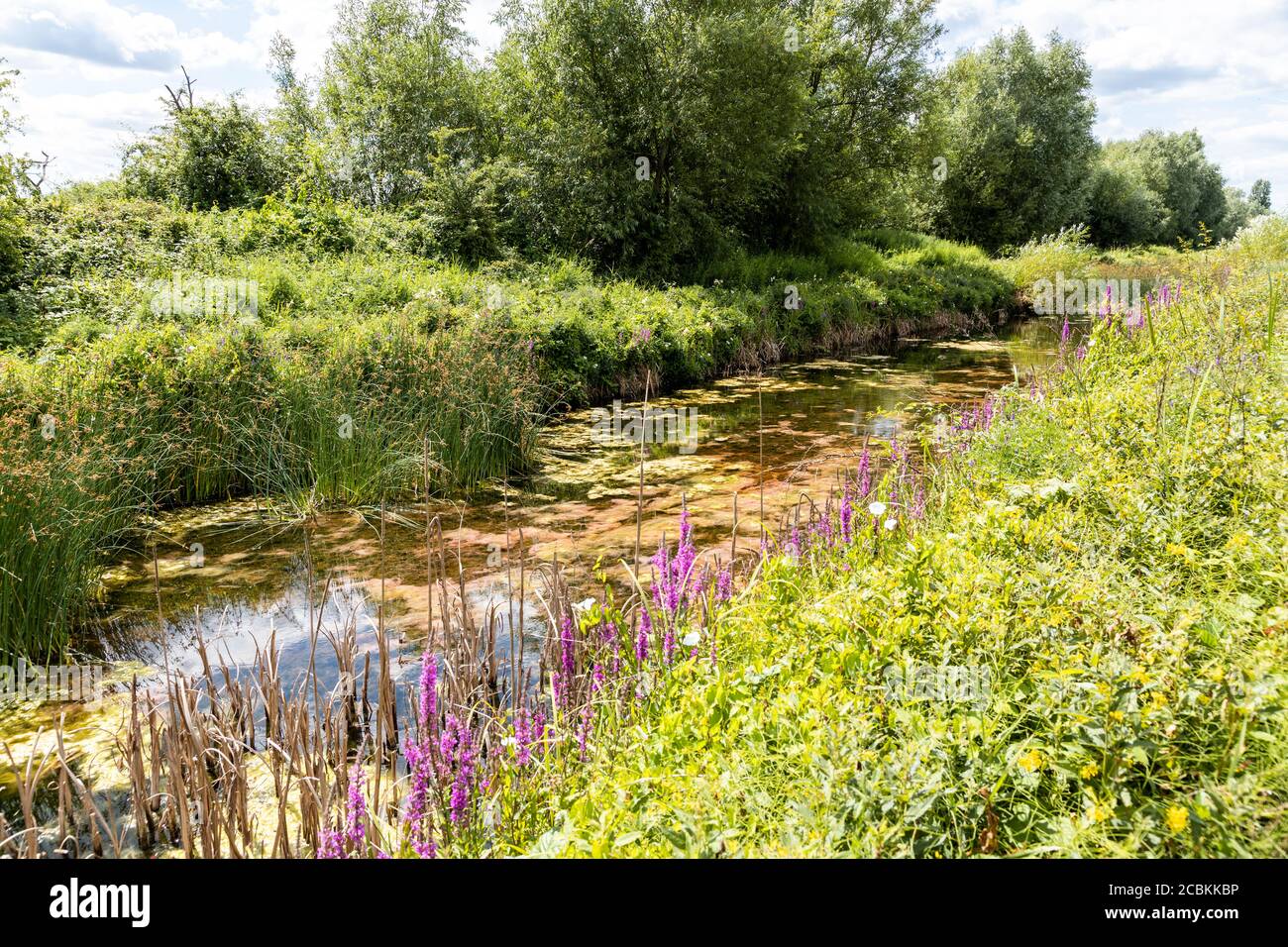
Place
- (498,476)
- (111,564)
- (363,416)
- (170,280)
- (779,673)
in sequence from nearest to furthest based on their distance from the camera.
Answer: (779,673)
(111,564)
(363,416)
(498,476)
(170,280)

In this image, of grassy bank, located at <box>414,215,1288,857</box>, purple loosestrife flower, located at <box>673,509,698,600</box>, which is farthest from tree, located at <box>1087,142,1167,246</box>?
purple loosestrife flower, located at <box>673,509,698,600</box>

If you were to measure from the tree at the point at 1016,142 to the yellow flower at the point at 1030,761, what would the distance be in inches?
1484

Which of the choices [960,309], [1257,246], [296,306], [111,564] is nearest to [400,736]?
[111,564]

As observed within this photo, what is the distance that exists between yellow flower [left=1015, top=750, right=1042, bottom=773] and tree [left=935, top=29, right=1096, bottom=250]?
37.7 m

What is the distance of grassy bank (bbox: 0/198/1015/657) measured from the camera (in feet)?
17.9

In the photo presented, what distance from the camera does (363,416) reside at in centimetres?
809

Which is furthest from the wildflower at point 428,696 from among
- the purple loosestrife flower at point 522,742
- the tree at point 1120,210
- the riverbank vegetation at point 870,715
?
the tree at point 1120,210

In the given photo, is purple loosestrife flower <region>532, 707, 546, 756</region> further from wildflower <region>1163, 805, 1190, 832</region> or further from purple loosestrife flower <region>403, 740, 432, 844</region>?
wildflower <region>1163, 805, 1190, 832</region>

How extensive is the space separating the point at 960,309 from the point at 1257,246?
7.11m

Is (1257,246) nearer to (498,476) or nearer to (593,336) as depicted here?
(593,336)

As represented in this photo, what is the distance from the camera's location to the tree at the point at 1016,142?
3500cm

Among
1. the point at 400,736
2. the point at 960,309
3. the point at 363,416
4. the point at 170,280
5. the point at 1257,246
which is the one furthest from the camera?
the point at 960,309

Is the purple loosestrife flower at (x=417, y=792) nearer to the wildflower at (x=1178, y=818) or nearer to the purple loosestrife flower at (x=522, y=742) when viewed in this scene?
the purple loosestrife flower at (x=522, y=742)
